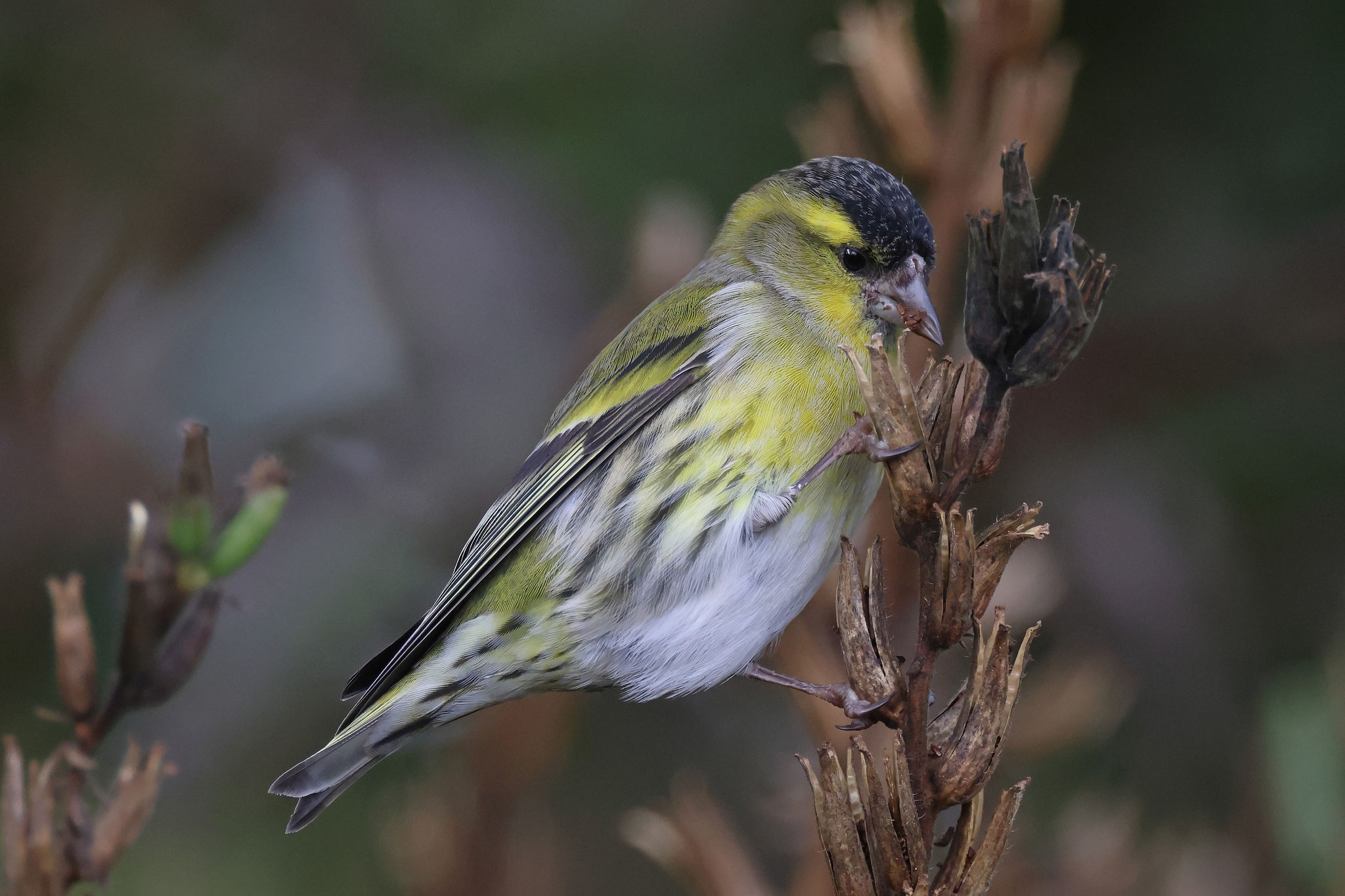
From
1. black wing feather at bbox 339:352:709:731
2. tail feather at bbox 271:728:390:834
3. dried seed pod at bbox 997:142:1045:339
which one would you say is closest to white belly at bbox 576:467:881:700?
black wing feather at bbox 339:352:709:731

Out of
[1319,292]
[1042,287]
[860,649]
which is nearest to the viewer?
[1042,287]

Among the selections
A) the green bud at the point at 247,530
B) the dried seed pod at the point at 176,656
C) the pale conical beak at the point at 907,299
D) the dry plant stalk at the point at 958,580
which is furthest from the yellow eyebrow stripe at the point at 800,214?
the dried seed pod at the point at 176,656

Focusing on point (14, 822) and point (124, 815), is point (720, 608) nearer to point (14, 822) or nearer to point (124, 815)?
point (124, 815)

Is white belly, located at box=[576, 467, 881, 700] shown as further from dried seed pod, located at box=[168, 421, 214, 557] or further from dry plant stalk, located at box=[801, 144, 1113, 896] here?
dried seed pod, located at box=[168, 421, 214, 557]

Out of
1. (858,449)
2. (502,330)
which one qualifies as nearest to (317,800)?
(858,449)

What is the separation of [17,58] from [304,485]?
4.72 ft

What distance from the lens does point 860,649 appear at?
145 cm

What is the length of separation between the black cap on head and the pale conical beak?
0.11ft

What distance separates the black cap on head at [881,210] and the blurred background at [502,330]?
50cm

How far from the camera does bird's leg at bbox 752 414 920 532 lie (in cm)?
204

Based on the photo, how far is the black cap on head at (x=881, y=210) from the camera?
97.1 inches

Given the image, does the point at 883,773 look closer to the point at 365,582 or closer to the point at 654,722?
the point at 365,582

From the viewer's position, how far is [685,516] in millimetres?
2422

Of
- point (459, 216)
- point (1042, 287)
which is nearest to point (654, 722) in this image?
point (459, 216)
